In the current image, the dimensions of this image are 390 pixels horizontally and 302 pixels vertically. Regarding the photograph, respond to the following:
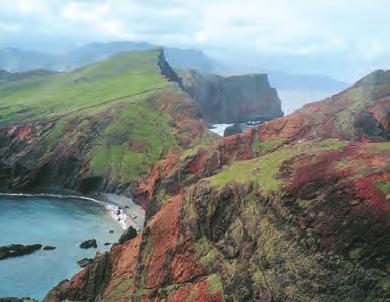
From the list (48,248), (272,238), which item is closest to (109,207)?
(48,248)

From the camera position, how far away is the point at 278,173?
67.2 meters

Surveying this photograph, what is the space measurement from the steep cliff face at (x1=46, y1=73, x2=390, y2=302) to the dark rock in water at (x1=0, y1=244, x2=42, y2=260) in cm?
4140

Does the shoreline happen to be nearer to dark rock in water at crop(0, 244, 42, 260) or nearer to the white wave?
the white wave

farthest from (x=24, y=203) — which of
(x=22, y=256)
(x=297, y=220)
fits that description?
(x=297, y=220)

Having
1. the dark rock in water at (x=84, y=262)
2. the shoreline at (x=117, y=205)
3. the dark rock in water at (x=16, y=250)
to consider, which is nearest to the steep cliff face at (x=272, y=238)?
the dark rock in water at (x=84, y=262)

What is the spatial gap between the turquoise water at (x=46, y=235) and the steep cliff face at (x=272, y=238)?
2722 cm

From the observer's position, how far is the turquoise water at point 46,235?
344 feet

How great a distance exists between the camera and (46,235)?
445ft

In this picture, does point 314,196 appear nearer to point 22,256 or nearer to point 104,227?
point 22,256

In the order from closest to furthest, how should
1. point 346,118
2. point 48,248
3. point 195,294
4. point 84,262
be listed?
point 195,294 < point 84,262 < point 48,248 < point 346,118

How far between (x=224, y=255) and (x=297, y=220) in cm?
1010

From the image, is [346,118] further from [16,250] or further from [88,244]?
[16,250]

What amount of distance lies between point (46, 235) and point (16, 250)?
15641 millimetres

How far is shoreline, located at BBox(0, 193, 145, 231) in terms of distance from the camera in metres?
149
